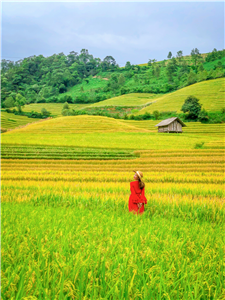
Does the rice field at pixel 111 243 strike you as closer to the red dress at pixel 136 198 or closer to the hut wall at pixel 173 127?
the red dress at pixel 136 198

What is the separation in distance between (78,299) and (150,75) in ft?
476

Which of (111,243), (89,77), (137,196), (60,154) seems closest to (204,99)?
(60,154)

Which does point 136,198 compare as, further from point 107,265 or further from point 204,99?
point 204,99

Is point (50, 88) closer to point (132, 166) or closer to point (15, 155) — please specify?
point (15, 155)

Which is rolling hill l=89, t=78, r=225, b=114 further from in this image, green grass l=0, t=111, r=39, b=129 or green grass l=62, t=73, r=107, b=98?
green grass l=62, t=73, r=107, b=98

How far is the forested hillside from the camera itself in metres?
108

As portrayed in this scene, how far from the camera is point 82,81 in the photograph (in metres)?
145

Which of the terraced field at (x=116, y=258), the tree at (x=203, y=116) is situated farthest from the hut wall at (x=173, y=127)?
the terraced field at (x=116, y=258)

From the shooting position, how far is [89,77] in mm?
155000

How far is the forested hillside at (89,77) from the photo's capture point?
108 meters

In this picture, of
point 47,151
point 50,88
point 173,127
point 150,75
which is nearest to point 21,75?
point 50,88

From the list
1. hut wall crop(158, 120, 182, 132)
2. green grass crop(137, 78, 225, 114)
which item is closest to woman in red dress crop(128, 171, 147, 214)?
hut wall crop(158, 120, 182, 132)

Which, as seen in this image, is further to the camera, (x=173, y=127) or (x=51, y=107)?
(x=51, y=107)

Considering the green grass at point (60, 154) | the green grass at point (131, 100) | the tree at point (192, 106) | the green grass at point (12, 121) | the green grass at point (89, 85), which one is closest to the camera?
the green grass at point (60, 154)
